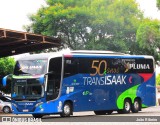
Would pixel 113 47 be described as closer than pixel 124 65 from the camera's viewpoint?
No

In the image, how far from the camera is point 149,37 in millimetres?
59906

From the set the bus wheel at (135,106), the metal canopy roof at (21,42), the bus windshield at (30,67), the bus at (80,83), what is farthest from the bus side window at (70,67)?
the metal canopy roof at (21,42)

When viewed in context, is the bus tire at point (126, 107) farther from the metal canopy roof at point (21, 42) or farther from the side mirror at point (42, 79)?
the metal canopy roof at point (21, 42)

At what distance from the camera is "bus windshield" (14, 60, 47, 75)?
83.6 feet

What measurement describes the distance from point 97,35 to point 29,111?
35031mm

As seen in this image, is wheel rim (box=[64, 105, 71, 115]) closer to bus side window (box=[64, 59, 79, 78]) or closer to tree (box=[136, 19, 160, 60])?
bus side window (box=[64, 59, 79, 78])

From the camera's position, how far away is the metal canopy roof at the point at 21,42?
33.9m

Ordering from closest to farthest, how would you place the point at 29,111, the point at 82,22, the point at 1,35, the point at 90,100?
the point at 29,111 → the point at 90,100 → the point at 1,35 → the point at 82,22

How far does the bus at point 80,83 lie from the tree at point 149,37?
27.9 m

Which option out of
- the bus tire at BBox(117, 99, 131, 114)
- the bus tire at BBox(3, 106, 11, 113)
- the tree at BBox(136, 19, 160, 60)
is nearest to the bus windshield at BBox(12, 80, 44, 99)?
the bus tire at BBox(117, 99, 131, 114)

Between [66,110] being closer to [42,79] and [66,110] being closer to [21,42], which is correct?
[42,79]

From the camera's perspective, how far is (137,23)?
A: 202ft

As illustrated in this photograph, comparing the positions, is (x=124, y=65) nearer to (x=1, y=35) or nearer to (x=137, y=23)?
(x=1, y=35)

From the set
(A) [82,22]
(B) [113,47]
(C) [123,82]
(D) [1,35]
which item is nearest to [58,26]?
(A) [82,22]
